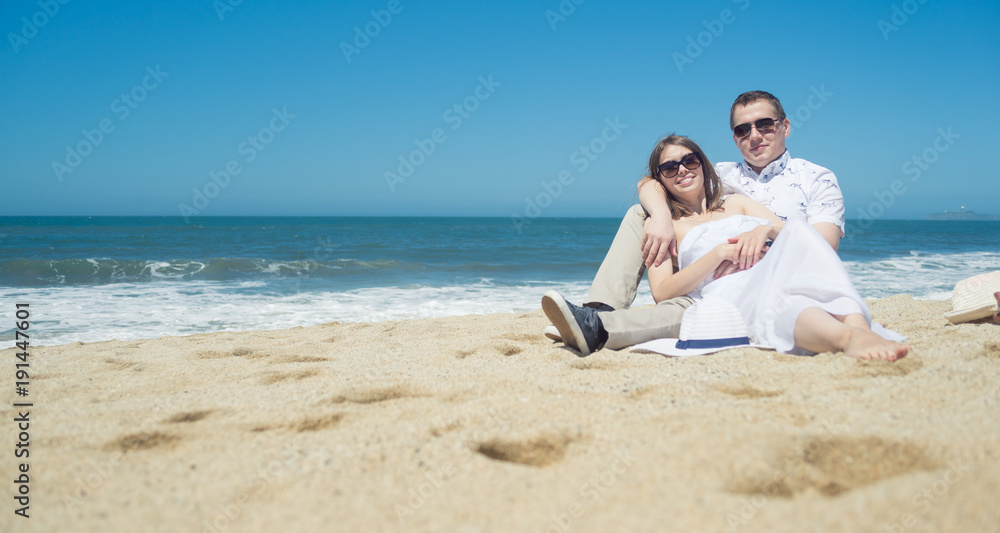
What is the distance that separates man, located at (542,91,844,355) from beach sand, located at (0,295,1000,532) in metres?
0.28

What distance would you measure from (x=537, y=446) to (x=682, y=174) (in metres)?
2.21

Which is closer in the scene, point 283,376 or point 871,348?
point 871,348

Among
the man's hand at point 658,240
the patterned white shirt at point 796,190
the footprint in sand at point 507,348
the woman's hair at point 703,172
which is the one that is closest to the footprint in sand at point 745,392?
the man's hand at point 658,240

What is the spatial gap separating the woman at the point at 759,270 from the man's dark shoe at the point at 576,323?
528 millimetres

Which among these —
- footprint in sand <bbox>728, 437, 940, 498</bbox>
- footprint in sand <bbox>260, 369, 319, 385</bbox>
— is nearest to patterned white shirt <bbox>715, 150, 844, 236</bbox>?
footprint in sand <bbox>728, 437, 940, 498</bbox>

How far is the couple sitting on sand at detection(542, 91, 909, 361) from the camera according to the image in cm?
251

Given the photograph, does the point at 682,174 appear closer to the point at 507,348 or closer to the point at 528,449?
the point at 507,348

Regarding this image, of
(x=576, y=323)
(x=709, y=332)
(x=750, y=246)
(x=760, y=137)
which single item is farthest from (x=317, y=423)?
(x=760, y=137)

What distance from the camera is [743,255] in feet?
9.36

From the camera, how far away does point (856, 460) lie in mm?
1439

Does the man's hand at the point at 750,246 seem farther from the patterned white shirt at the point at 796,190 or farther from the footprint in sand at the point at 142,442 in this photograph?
the footprint in sand at the point at 142,442

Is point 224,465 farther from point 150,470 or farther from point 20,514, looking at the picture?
point 20,514

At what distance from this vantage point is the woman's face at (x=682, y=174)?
325 centimetres

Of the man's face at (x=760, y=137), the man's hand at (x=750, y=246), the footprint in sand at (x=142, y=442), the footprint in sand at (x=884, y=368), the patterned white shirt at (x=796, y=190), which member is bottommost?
the footprint in sand at (x=142, y=442)
